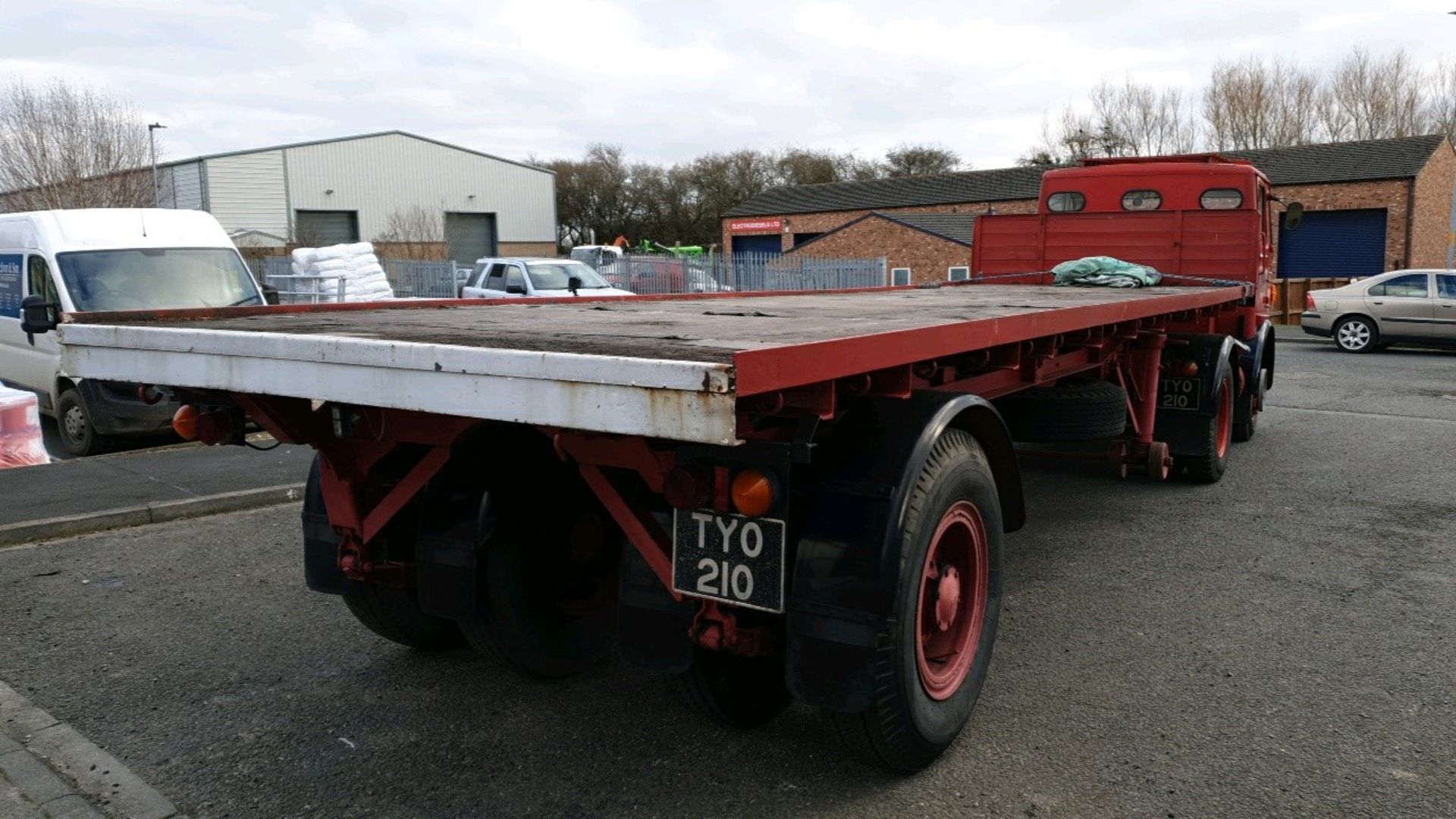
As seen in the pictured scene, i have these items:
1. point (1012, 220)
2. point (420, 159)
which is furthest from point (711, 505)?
point (420, 159)

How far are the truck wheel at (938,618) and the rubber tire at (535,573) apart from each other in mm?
973

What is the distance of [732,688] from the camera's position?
12.1 feet

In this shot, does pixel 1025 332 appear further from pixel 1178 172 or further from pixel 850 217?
pixel 850 217

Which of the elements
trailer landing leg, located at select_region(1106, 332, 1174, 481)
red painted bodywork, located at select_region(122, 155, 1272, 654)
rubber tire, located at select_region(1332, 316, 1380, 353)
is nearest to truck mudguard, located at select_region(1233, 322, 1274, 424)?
red painted bodywork, located at select_region(122, 155, 1272, 654)

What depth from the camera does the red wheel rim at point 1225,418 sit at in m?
8.22

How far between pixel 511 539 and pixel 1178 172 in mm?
7958

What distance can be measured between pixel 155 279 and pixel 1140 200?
9.08 m

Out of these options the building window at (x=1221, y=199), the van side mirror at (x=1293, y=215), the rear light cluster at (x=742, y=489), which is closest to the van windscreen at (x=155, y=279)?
the rear light cluster at (x=742, y=489)

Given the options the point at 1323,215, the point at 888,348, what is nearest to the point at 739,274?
the point at 1323,215

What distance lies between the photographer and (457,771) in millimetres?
3578

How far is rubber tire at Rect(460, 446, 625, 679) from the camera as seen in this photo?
145 inches

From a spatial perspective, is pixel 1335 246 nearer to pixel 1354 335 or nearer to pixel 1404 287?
pixel 1404 287

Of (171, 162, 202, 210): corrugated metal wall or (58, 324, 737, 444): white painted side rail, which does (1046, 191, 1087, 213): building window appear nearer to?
(58, 324, 737, 444): white painted side rail

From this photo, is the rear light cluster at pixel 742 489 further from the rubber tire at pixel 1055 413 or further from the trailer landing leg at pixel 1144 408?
the trailer landing leg at pixel 1144 408
